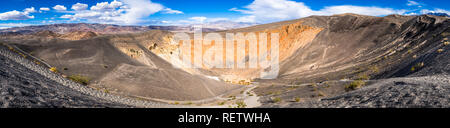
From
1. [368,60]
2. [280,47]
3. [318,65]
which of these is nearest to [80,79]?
[368,60]

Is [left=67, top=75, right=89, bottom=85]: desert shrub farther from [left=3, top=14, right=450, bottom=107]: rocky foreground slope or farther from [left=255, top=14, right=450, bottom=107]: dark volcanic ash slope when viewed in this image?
[left=255, top=14, right=450, bottom=107]: dark volcanic ash slope

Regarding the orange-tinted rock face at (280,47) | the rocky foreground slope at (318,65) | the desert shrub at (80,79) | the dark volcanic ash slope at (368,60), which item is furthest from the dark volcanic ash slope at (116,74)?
the orange-tinted rock face at (280,47)

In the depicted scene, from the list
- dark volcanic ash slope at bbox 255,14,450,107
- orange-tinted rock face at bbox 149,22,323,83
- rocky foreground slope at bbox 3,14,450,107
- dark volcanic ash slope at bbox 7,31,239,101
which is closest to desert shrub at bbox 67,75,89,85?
dark volcanic ash slope at bbox 7,31,239,101

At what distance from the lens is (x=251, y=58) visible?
50.6 metres

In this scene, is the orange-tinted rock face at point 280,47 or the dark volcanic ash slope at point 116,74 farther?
the orange-tinted rock face at point 280,47

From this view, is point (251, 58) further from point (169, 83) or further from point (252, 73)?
point (169, 83)

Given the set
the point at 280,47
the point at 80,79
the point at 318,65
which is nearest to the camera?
the point at 80,79

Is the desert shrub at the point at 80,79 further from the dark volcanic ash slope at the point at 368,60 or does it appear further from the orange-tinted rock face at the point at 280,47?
the orange-tinted rock face at the point at 280,47

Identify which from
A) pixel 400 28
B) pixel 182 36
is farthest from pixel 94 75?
pixel 400 28

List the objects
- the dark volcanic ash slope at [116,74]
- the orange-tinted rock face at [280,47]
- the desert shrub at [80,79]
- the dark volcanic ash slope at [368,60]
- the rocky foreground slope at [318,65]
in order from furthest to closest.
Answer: the orange-tinted rock face at [280,47] → the dark volcanic ash slope at [116,74] → the desert shrub at [80,79] → the rocky foreground slope at [318,65] → the dark volcanic ash slope at [368,60]

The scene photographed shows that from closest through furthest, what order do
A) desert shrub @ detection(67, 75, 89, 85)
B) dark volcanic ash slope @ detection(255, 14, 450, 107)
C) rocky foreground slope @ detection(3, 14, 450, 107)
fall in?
dark volcanic ash slope @ detection(255, 14, 450, 107), rocky foreground slope @ detection(3, 14, 450, 107), desert shrub @ detection(67, 75, 89, 85)

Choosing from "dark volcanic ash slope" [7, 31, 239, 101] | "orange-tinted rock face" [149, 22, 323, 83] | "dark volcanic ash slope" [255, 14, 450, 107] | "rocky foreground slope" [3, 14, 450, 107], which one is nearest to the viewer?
"dark volcanic ash slope" [255, 14, 450, 107]

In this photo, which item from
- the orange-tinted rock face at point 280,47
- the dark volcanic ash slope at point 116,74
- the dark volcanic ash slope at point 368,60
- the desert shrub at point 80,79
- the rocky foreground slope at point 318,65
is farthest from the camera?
the orange-tinted rock face at point 280,47

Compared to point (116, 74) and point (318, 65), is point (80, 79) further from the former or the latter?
point (318, 65)
